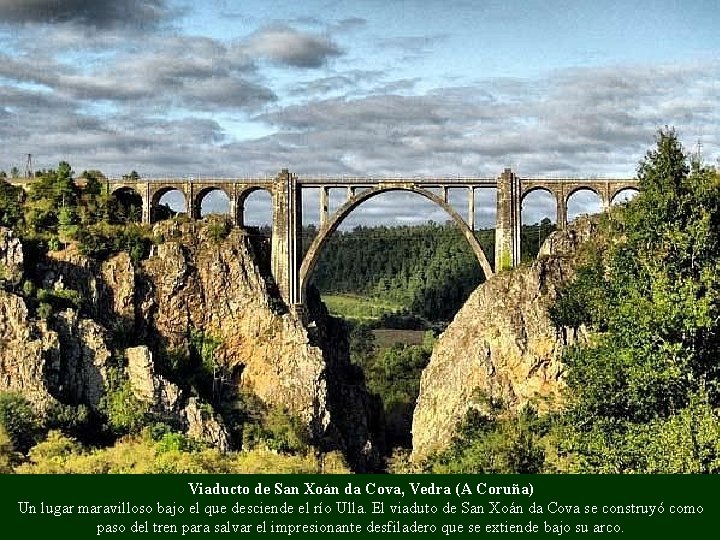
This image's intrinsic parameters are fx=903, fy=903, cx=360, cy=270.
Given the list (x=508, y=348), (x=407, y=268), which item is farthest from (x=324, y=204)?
(x=407, y=268)

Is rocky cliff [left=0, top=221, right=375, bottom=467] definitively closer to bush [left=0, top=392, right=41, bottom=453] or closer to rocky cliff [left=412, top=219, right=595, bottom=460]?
bush [left=0, top=392, right=41, bottom=453]

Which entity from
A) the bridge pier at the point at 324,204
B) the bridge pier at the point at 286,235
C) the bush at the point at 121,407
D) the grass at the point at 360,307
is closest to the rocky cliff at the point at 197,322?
the bush at the point at 121,407

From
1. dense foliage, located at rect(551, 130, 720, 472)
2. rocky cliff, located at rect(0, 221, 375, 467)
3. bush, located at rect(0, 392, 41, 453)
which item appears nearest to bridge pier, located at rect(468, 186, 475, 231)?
rocky cliff, located at rect(0, 221, 375, 467)

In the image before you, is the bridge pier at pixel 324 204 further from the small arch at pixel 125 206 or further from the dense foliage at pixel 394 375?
the dense foliage at pixel 394 375

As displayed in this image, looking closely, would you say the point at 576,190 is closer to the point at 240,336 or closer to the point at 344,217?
the point at 344,217
